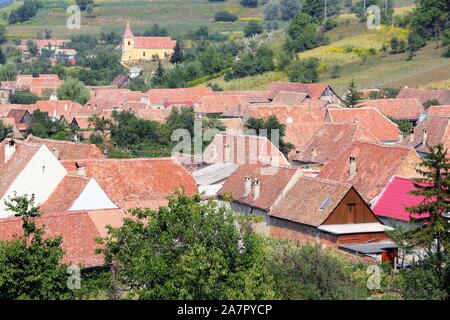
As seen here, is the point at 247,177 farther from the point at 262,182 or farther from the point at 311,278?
the point at 311,278

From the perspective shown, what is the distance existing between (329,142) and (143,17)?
12801 centimetres

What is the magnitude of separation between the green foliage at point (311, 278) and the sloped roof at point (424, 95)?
49987 millimetres

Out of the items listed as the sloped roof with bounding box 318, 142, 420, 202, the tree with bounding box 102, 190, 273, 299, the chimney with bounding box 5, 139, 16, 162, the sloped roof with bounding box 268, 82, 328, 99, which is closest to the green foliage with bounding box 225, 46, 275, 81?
the sloped roof with bounding box 268, 82, 328, 99

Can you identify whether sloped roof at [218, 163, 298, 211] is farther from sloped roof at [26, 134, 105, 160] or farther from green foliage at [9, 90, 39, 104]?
green foliage at [9, 90, 39, 104]

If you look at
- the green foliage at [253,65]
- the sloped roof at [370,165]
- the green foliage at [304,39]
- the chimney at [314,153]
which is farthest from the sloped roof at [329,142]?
the green foliage at [304,39]

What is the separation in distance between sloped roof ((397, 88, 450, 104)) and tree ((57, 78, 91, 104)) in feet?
91.6

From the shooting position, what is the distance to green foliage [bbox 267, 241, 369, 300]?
22.5 meters

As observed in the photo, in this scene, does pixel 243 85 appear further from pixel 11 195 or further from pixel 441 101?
pixel 11 195

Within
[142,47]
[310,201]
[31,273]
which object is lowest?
[142,47]

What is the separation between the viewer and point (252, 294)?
20.3 m

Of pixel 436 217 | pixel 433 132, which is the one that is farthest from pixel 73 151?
pixel 436 217

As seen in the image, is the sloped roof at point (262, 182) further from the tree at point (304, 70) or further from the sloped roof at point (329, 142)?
the tree at point (304, 70)

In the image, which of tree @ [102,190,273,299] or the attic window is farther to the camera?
the attic window

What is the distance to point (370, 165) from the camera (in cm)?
3781
